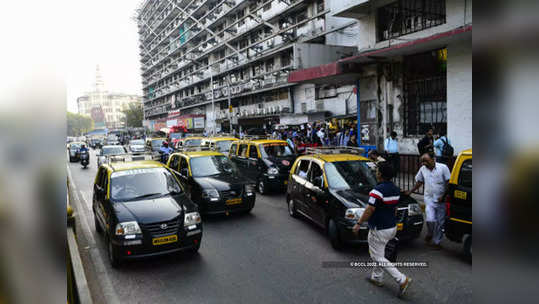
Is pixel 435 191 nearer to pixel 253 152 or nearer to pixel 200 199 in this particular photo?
pixel 200 199

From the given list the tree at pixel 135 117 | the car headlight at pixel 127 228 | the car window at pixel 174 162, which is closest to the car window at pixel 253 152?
the car window at pixel 174 162

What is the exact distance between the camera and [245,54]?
135 feet

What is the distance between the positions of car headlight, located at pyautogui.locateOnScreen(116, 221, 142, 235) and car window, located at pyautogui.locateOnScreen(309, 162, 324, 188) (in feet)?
11.5

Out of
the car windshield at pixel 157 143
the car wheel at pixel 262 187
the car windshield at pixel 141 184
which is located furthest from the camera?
the car windshield at pixel 157 143

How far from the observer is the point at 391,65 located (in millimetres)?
15625

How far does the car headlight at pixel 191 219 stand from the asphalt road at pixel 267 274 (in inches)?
26.8

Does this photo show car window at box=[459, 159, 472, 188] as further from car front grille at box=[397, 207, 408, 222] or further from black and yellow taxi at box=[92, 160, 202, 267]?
black and yellow taxi at box=[92, 160, 202, 267]

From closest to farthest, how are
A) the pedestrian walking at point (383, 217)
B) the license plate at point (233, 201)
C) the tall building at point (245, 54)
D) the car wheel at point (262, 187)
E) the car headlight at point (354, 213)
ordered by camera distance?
the pedestrian walking at point (383, 217), the car headlight at point (354, 213), the license plate at point (233, 201), the car wheel at point (262, 187), the tall building at point (245, 54)

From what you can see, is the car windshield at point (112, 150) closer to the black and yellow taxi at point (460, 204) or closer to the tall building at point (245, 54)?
the tall building at point (245, 54)

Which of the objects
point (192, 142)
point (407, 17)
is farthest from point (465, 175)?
point (192, 142)

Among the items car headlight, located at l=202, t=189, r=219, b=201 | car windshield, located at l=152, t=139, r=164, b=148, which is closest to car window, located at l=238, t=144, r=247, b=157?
car headlight, located at l=202, t=189, r=219, b=201

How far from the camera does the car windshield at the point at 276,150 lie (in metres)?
12.8

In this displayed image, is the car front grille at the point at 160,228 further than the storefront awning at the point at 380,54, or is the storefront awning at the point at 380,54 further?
the storefront awning at the point at 380,54
